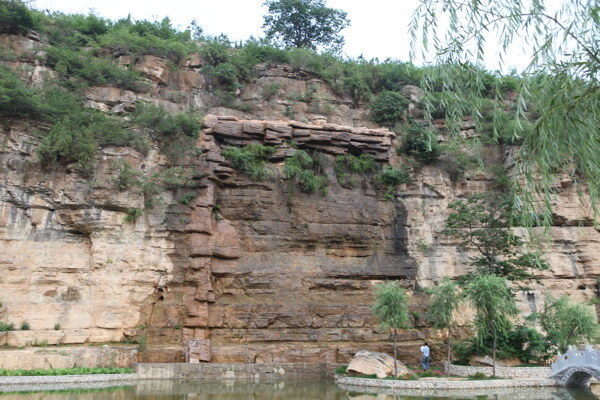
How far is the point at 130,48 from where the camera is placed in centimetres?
3030

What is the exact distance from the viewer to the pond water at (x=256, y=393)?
50.8 ft

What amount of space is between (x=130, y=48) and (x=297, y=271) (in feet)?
54.9

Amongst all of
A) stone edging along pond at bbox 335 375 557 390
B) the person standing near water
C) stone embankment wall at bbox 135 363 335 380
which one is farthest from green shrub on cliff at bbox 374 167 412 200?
stone edging along pond at bbox 335 375 557 390

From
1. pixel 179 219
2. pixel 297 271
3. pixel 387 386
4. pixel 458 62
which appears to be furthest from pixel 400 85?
pixel 458 62

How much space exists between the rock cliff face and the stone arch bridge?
6346mm

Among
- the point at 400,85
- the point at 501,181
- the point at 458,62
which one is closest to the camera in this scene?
the point at 458,62

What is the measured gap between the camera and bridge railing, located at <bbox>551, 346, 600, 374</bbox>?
17.9 metres

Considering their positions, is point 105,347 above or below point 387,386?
above

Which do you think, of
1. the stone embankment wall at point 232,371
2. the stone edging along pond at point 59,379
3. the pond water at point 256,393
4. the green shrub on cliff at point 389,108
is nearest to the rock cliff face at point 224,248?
the stone embankment wall at point 232,371

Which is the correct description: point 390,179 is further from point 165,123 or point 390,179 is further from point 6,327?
point 6,327

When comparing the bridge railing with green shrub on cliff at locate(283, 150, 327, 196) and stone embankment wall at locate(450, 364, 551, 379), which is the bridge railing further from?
green shrub on cliff at locate(283, 150, 327, 196)

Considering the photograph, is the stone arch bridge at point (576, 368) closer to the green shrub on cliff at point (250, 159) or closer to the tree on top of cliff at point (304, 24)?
the green shrub on cliff at point (250, 159)

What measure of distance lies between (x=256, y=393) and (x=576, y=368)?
11617 mm

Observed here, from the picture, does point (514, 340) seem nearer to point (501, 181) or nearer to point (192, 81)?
point (501, 181)
